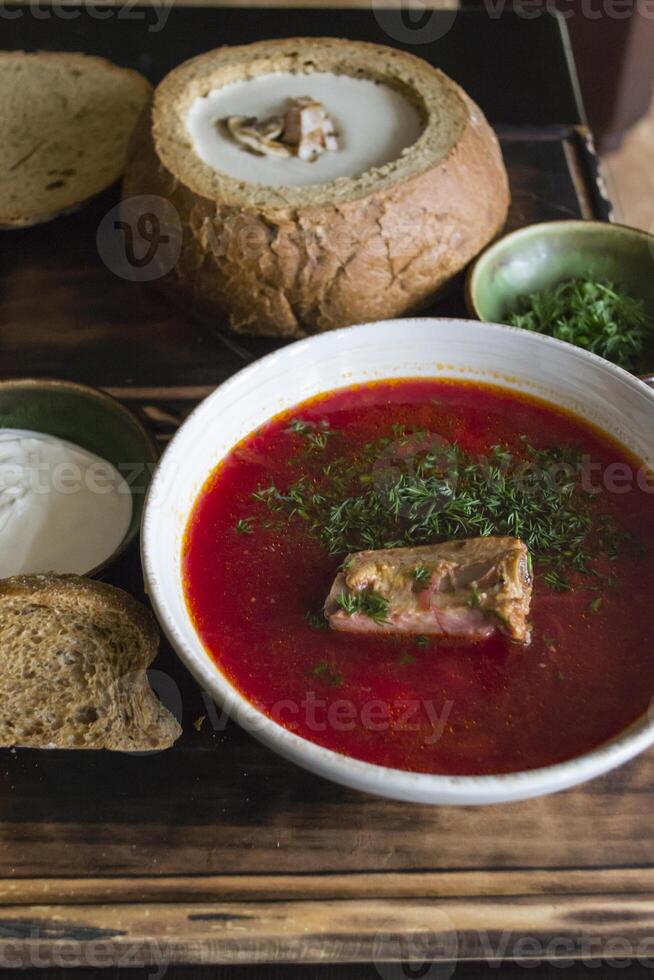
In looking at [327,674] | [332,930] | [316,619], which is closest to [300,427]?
[316,619]

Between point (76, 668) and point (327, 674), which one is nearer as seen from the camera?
point (327, 674)

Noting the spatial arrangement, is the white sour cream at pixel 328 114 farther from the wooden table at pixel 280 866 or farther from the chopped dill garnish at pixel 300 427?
the wooden table at pixel 280 866

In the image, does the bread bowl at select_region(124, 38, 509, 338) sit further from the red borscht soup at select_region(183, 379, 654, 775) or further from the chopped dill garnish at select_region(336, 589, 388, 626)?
the chopped dill garnish at select_region(336, 589, 388, 626)

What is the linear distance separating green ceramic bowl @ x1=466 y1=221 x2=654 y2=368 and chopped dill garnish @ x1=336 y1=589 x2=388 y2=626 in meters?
1.28

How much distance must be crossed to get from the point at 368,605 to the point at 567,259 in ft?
5.25

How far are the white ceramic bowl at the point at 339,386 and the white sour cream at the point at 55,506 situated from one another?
1.07 ft

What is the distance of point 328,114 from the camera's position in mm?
3188

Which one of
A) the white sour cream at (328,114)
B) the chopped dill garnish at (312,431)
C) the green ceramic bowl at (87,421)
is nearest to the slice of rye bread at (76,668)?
the green ceramic bowl at (87,421)

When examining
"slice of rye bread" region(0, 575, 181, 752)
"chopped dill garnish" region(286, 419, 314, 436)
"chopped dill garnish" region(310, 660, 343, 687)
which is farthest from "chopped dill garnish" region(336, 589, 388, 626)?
"chopped dill garnish" region(286, 419, 314, 436)

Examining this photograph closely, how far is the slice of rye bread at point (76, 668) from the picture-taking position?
6.95ft

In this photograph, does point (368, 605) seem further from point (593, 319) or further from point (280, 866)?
point (593, 319)

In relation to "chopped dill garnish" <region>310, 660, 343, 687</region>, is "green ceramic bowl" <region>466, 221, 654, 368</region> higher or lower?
higher

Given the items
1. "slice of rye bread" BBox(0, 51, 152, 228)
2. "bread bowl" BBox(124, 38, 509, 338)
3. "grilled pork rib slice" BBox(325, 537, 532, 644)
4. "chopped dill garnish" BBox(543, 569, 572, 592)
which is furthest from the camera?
"slice of rye bread" BBox(0, 51, 152, 228)

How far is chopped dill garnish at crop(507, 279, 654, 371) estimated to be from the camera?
287cm
